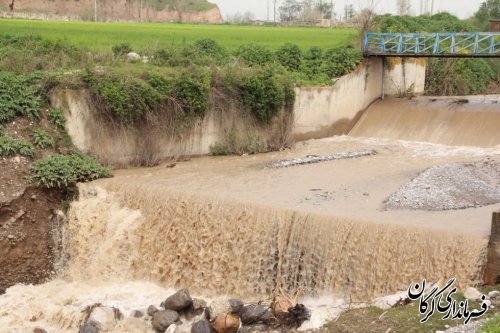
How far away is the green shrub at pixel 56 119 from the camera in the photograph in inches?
609

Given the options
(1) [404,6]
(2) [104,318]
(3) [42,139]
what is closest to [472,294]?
(2) [104,318]

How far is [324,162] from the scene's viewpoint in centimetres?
1691

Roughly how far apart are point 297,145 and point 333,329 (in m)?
10.9

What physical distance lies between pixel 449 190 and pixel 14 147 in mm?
9129

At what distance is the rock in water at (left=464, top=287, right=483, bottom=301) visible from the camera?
8.73 metres

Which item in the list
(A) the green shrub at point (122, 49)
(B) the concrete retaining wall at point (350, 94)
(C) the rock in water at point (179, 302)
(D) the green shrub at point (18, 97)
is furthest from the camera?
(B) the concrete retaining wall at point (350, 94)

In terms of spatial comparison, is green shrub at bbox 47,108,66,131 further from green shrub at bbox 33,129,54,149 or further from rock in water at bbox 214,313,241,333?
rock in water at bbox 214,313,241,333

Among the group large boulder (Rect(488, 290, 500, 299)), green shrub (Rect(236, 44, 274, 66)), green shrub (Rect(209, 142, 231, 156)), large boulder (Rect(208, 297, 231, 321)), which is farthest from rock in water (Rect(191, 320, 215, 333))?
green shrub (Rect(236, 44, 274, 66))

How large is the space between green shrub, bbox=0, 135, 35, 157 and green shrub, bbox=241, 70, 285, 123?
630 centimetres

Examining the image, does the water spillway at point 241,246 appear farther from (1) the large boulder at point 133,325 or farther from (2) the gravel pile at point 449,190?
(2) the gravel pile at point 449,190

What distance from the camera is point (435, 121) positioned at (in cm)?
2038

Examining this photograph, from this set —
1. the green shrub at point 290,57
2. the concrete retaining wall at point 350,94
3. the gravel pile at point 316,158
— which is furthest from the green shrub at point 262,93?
the green shrub at point 290,57

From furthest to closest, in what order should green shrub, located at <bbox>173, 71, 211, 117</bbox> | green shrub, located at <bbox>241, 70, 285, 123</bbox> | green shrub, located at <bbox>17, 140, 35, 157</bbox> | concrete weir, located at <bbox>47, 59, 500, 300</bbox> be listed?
green shrub, located at <bbox>241, 70, 285, 123</bbox>, green shrub, located at <bbox>173, 71, 211, 117</bbox>, green shrub, located at <bbox>17, 140, 35, 157</bbox>, concrete weir, located at <bbox>47, 59, 500, 300</bbox>

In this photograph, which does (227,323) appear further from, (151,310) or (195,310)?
(151,310)
